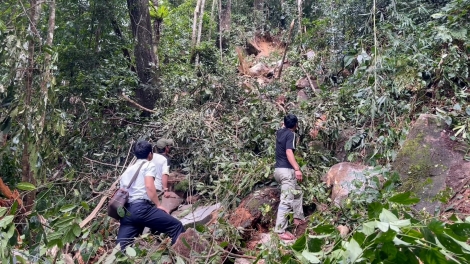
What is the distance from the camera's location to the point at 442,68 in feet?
21.4

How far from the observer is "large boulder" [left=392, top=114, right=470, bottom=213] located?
16.5 ft

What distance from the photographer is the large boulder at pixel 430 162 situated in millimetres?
5039

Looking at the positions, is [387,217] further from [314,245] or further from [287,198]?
[287,198]

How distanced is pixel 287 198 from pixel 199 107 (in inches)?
130

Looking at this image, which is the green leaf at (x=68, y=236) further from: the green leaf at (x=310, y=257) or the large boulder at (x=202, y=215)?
the large boulder at (x=202, y=215)

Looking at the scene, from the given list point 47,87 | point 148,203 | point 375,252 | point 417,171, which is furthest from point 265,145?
point 375,252

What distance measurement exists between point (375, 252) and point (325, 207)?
12.6 ft

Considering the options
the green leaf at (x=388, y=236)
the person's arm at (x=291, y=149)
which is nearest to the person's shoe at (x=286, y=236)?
the person's arm at (x=291, y=149)

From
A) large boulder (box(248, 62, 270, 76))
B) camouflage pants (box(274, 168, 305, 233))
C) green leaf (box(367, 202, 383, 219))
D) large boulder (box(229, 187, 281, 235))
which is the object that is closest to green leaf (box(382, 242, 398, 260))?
green leaf (box(367, 202, 383, 219))

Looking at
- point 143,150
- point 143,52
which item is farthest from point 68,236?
point 143,52

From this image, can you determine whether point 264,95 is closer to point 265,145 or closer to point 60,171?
point 265,145

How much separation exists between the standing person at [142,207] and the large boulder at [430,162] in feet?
9.19

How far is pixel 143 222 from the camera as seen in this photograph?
4402 mm

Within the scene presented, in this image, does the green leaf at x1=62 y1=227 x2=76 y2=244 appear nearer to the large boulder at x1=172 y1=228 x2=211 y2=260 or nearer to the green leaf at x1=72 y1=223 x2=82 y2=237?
the green leaf at x1=72 y1=223 x2=82 y2=237
